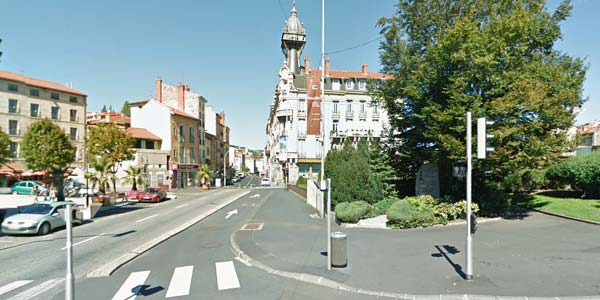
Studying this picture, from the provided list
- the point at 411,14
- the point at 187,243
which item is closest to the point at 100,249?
the point at 187,243

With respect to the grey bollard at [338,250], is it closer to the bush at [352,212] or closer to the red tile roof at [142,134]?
the bush at [352,212]

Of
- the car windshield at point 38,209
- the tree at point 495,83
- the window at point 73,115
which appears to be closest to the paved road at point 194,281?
the car windshield at point 38,209

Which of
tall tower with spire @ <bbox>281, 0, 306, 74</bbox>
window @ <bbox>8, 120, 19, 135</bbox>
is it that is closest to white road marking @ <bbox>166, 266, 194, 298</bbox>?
window @ <bbox>8, 120, 19, 135</bbox>

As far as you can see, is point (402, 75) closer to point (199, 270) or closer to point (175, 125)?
point (199, 270)

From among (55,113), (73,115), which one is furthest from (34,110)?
(73,115)

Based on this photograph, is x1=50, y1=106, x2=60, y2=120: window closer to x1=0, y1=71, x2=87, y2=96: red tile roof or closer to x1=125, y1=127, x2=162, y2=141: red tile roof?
x1=0, y1=71, x2=87, y2=96: red tile roof

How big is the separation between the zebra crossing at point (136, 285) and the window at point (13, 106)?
47.0 metres

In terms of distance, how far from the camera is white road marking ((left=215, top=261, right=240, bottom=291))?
734cm

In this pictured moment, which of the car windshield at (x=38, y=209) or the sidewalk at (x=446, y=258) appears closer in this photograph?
the sidewalk at (x=446, y=258)

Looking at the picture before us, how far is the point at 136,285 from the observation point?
7.46 m

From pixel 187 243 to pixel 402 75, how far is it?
14397 mm

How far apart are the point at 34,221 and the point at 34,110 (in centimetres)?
4060

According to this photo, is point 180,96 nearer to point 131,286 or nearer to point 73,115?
point 73,115

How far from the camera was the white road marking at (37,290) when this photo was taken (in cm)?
677
